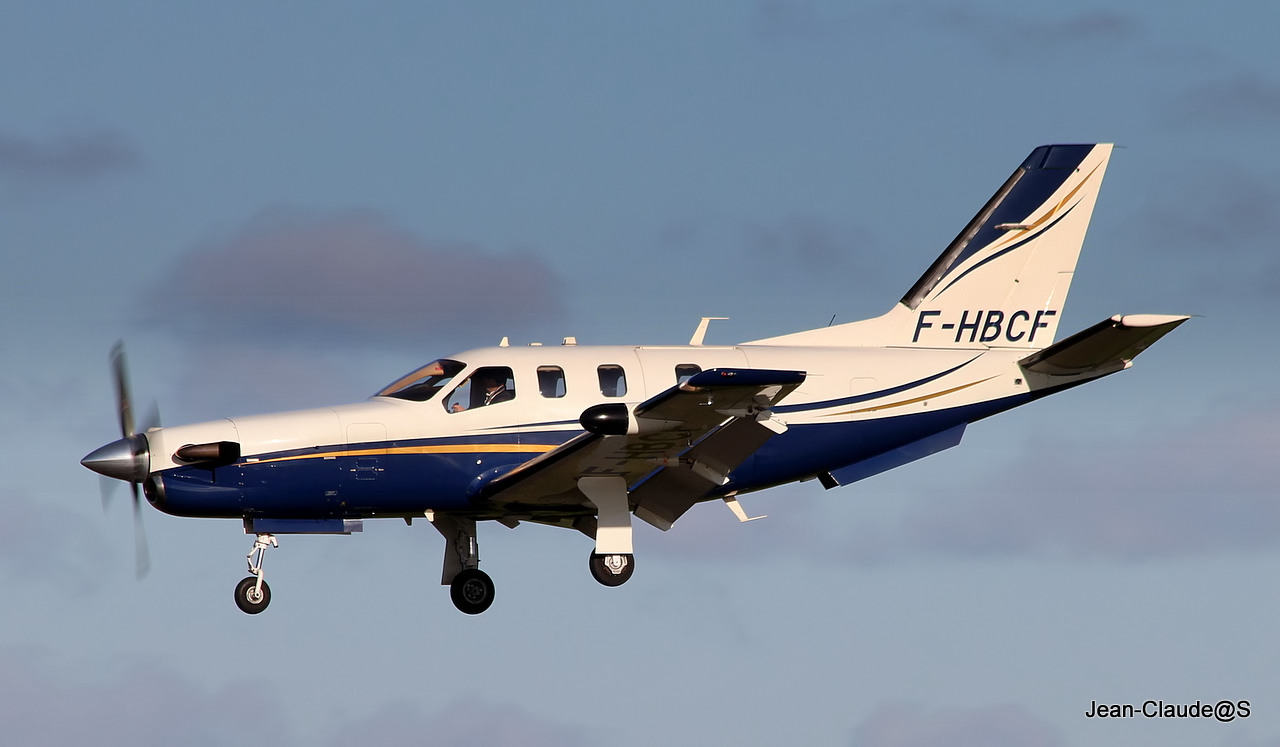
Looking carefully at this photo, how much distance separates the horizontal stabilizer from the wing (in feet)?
13.5

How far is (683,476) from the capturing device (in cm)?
2109

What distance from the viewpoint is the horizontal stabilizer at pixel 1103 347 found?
20953 mm

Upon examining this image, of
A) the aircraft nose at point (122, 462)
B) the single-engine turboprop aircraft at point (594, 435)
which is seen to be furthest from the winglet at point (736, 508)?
the aircraft nose at point (122, 462)

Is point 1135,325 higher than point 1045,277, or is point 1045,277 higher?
point 1045,277

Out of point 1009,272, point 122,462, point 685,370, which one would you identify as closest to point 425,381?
point 685,370

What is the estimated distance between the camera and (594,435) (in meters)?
19.2

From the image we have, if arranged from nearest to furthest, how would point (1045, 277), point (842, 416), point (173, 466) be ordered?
point (173, 466) < point (842, 416) < point (1045, 277)

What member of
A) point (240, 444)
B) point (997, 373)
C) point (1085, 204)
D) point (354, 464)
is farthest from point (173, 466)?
point (1085, 204)

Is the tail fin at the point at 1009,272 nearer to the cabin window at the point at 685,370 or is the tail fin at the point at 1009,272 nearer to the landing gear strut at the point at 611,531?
the cabin window at the point at 685,370

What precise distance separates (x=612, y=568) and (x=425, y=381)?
3.16 m

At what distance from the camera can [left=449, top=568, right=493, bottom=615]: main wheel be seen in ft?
73.6

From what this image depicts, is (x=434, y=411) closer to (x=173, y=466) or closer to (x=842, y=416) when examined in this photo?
(x=173, y=466)

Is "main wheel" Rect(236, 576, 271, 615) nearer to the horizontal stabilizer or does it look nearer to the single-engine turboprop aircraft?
the single-engine turboprop aircraft

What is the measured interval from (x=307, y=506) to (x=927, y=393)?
309 inches
